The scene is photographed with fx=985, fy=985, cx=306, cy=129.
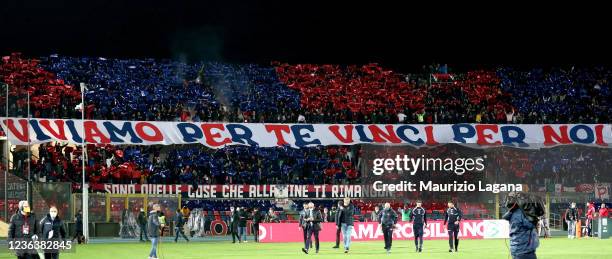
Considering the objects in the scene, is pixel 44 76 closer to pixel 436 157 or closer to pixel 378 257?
pixel 436 157

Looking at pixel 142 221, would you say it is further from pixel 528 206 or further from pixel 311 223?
pixel 528 206

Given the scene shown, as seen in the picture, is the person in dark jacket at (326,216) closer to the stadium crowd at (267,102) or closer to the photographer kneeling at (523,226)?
the stadium crowd at (267,102)

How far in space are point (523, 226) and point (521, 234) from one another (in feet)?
0.42

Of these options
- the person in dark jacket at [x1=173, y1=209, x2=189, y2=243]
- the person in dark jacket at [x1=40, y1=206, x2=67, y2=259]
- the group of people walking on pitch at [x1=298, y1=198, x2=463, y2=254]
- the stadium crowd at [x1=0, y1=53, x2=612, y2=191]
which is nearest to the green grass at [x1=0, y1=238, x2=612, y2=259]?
the group of people walking on pitch at [x1=298, y1=198, x2=463, y2=254]

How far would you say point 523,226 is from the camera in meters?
15.2

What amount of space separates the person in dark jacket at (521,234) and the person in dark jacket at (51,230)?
10996mm

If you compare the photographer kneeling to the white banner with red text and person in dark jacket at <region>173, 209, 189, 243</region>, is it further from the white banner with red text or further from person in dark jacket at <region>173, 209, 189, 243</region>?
the white banner with red text

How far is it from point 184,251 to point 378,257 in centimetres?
852

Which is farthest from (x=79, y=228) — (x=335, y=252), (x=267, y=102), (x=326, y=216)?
(x=267, y=102)

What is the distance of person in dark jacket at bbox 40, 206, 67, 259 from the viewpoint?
21.9 metres

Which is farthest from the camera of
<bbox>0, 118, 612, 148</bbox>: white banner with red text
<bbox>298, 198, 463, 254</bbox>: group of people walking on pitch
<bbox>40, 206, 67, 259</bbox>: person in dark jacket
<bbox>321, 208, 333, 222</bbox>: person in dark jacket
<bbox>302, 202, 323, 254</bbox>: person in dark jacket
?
<bbox>0, 118, 612, 148</bbox>: white banner with red text

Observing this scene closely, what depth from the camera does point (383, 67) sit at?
240 feet

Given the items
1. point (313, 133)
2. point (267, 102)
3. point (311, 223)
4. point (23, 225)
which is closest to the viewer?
point (23, 225)

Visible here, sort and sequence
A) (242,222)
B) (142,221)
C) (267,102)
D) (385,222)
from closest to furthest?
(385,222) < (142,221) < (242,222) < (267,102)
